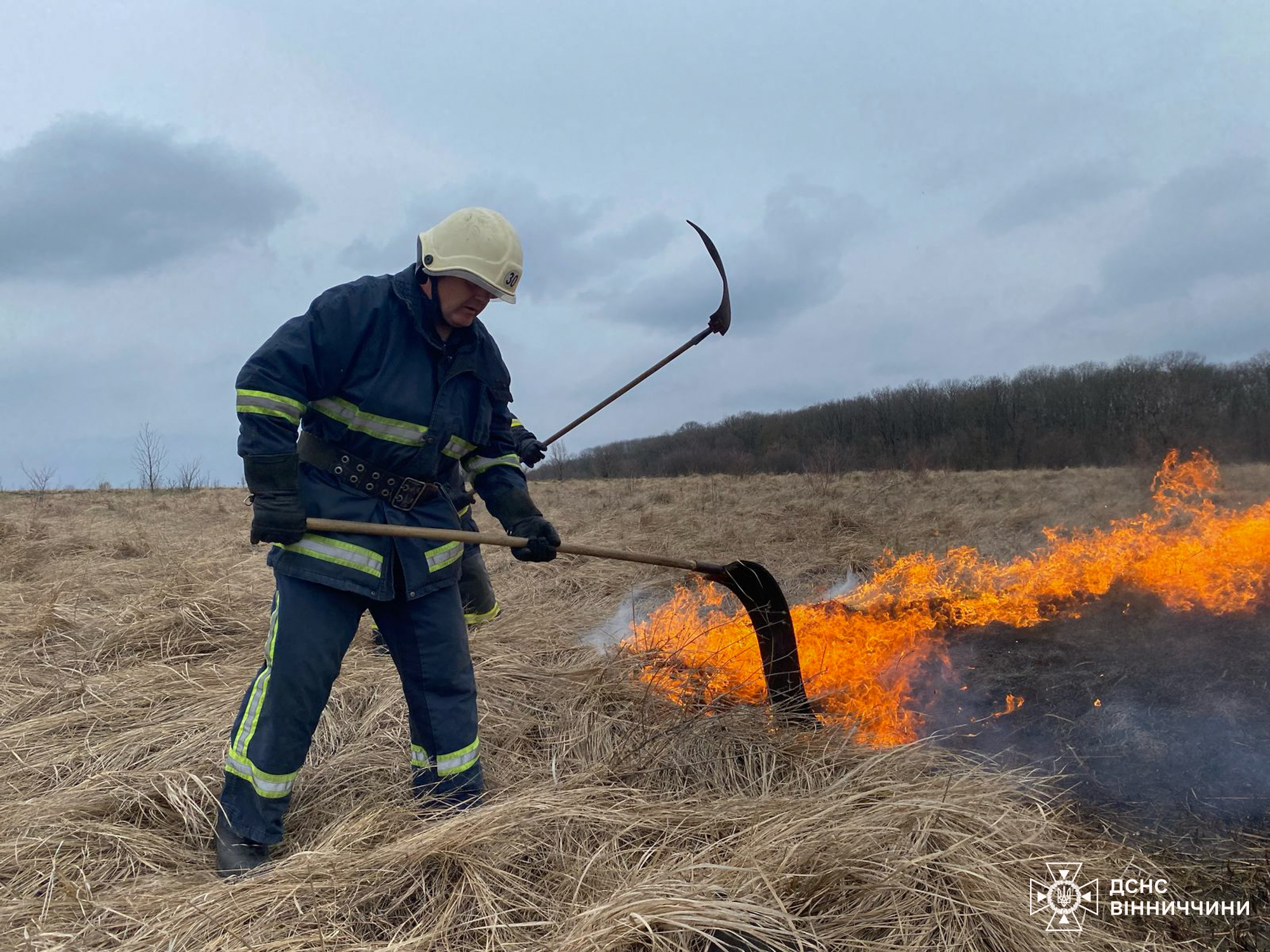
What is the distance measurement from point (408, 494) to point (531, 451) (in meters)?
2.76

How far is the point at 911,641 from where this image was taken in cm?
450

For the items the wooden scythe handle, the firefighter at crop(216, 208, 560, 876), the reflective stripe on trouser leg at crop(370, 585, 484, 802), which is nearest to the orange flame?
the wooden scythe handle

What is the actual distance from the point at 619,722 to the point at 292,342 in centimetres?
222

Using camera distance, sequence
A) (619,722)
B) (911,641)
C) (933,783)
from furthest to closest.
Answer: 1. (911,641)
2. (619,722)
3. (933,783)

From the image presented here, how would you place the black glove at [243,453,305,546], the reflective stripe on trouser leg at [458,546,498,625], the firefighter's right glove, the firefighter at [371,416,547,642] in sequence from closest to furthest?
the black glove at [243,453,305,546], the firefighter's right glove, the firefighter at [371,416,547,642], the reflective stripe on trouser leg at [458,546,498,625]

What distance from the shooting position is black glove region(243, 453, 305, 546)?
256 centimetres

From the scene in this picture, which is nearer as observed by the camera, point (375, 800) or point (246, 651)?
point (375, 800)

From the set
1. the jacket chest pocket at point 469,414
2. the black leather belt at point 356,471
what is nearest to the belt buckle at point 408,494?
the black leather belt at point 356,471

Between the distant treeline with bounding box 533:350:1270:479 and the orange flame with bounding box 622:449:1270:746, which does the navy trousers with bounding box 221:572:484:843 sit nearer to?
the orange flame with bounding box 622:449:1270:746

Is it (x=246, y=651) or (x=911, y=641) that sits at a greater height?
(x=246, y=651)

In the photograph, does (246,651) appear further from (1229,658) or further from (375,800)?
(1229,658)

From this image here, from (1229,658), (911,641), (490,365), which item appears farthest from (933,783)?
(490,365)

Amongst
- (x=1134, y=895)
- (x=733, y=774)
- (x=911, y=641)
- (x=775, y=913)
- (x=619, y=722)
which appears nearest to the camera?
(x=775, y=913)

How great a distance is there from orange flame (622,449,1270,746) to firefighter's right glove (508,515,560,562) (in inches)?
41.1
